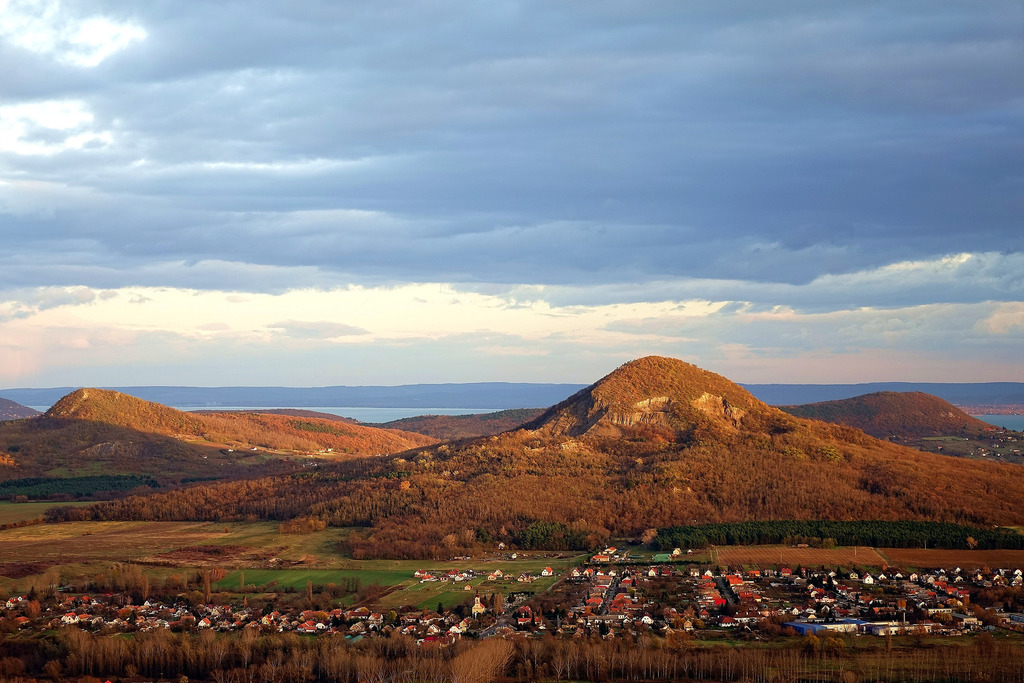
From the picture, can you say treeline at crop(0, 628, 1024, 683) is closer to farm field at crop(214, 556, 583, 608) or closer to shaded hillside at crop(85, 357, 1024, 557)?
farm field at crop(214, 556, 583, 608)

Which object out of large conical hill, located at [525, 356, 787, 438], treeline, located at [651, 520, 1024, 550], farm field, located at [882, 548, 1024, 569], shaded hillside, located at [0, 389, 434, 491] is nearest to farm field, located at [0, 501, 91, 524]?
shaded hillside, located at [0, 389, 434, 491]

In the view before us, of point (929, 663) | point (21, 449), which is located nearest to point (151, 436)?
point (21, 449)

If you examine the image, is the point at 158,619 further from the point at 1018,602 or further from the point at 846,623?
the point at 1018,602

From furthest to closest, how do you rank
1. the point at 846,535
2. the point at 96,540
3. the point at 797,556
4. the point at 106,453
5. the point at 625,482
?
the point at 106,453, the point at 625,482, the point at 96,540, the point at 846,535, the point at 797,556

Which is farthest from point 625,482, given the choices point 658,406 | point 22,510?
point 22,510

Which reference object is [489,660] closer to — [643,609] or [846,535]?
[643,609]

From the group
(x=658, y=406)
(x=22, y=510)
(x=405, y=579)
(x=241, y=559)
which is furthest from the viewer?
(x=658, y=406)

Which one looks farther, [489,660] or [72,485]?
[72,485]
